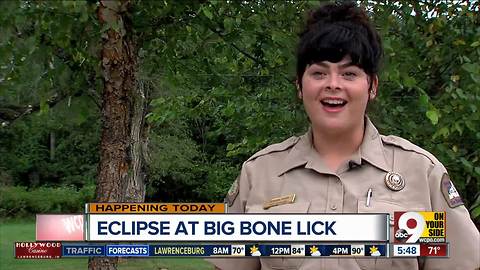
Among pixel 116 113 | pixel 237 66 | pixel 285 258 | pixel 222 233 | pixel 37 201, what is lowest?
pixel 285 258

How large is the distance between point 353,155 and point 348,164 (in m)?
0.04

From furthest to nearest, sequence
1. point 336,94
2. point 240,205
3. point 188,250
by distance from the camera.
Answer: point 188,250 → point 240,205 → point 336,94

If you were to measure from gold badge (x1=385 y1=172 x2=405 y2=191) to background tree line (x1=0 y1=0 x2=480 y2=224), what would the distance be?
0.66 metres

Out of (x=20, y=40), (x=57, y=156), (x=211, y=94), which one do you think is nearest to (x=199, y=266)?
(x=211, y=94)

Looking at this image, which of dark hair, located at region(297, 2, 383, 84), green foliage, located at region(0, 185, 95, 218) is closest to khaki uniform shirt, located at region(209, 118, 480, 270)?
dark hair, located at region(297, 2, 383, 84)

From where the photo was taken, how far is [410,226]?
2584 mm

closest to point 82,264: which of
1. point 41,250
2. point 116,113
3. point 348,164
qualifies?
point 116,113

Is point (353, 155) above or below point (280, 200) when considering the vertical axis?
above

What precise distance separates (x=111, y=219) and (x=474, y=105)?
2.22 metres

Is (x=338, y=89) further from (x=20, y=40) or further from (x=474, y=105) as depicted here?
(x=474, y=105)

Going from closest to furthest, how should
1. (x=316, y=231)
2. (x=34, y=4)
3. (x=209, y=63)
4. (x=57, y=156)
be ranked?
1. (x=316, y=231)
2. (x=34, y=4)
3. (x=209, y=63)
4. (x=57, y=156)

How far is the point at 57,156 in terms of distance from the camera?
1775 inches

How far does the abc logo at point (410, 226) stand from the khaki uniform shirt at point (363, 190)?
0.04 m

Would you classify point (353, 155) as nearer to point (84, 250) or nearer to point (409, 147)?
point (409, 147)
